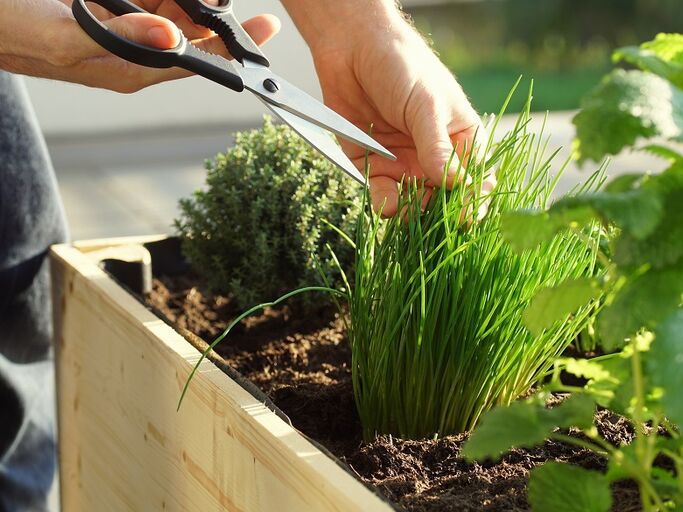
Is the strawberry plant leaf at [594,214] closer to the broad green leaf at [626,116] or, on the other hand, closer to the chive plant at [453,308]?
the broad green leaf at [626,116]

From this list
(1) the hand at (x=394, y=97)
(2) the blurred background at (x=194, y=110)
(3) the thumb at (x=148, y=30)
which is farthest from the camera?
(2) the blurred background at (x=194, y=110)

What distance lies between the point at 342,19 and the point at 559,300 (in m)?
0.72

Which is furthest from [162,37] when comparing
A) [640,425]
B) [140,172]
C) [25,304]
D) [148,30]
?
[140,172]

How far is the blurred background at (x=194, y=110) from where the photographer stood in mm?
3463

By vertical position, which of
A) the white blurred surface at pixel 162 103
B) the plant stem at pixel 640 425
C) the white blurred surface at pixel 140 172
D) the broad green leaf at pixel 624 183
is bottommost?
the white blurred surface at pixel 140 172

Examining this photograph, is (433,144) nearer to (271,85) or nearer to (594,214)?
(271,85)

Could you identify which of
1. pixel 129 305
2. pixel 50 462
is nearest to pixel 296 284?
pixel 129 305

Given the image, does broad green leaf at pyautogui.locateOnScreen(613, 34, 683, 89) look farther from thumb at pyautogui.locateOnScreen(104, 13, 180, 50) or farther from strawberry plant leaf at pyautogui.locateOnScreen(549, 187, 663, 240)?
thumb at pyautogui.locateOnScreen(104, 13, 180, 50)

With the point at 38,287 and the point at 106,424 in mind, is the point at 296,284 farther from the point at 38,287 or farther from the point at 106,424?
the point at 38,287

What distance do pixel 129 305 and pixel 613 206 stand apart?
0.77 meters

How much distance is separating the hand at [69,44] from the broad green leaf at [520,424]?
0.55m

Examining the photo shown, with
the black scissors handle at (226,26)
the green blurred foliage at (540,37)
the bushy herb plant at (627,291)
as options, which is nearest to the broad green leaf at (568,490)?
the bushy herb plant at (627,291)

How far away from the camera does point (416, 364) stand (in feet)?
3.37

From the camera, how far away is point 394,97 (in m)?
1.20
